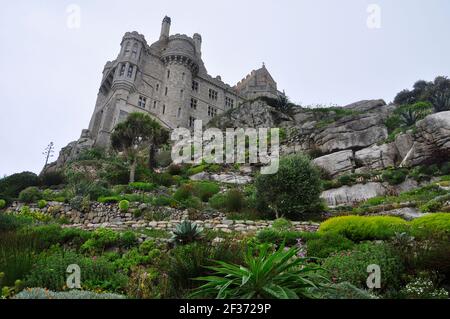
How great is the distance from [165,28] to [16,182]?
42.5 metres

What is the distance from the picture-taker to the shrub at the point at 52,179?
25.2 metres

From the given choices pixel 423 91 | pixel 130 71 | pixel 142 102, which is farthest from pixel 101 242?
pixel 423 91

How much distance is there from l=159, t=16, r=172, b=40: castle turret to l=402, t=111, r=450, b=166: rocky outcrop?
145ft

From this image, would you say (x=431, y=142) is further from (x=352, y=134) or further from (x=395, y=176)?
(x=352, y=134)

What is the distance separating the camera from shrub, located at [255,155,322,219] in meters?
16.2

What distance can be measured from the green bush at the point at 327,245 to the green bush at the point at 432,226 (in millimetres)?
1699

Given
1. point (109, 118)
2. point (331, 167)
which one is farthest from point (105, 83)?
point (331, 167)

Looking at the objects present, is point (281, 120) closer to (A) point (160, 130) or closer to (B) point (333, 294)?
(A) point (160, 130)

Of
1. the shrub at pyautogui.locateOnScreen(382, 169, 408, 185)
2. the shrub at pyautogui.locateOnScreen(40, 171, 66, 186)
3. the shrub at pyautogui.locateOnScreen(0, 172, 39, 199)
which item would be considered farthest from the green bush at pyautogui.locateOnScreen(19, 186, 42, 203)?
the shrub at pyautogui.locateOnScreen(382, 169, 408, 185)

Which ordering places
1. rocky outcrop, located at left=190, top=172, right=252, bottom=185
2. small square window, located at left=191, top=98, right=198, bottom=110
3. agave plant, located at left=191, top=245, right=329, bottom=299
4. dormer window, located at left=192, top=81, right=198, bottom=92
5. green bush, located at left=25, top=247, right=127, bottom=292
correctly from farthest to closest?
dormer window, located at left=192, top=81, right=198, bottom=92
small square window, located at left=191, top=98, right=198, bottom=110
rocky outcrop, located at left=190, top=172, right=252, bottom=185
green bush, located at left=25, top=247, right=127, bottom=292
agave plant, located at left=191, top=245, right=329, bottom=299

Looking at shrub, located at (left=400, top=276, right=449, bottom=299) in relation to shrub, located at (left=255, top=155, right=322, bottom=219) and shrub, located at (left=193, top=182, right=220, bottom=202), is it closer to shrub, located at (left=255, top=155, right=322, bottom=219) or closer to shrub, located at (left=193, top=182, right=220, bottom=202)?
shrub, located at (left=255, top=155, right=322, bottom=219)

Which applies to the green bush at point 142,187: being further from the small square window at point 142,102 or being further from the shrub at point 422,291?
the small square window at point 142,102

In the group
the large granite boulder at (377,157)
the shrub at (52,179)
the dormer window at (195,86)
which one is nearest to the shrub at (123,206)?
the shrub at (52,179)

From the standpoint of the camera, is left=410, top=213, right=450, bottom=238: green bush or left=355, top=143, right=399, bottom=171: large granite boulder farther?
left=355, top=143, right=399, bottom=171: large granite boulder
